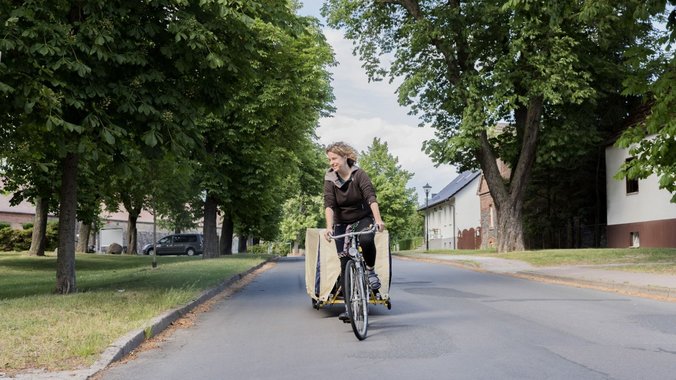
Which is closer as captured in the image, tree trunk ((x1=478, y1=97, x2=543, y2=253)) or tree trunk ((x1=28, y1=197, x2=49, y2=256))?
tree trunk ((x1=478, y1=97, x2=543, y2=253))

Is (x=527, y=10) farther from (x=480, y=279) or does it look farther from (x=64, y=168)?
(x=64, y=168)

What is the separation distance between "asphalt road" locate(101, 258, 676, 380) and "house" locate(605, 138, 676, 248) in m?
17.7

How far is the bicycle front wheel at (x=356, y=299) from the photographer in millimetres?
6824

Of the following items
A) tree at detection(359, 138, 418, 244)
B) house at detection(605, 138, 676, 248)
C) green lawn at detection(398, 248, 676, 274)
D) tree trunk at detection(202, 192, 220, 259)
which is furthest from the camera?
tree at detection(359, 138, 418, 244)

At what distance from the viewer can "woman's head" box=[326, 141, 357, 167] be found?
24.3 ft

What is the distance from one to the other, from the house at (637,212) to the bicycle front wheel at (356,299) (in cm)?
2186

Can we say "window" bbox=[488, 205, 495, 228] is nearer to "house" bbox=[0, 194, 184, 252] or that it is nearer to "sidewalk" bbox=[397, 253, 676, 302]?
"house" bbox=[0, 194, 184, 252]

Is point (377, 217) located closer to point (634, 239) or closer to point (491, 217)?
point (634, 239)

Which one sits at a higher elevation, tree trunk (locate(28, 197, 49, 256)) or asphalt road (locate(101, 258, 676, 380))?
tree trunk (locate(28, 197, 49, 256))

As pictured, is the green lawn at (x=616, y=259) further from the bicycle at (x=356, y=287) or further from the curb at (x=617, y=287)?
the bicycle at (x=356, y=287)

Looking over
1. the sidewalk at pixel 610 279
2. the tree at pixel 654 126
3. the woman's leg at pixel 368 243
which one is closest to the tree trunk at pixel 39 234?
the sidewalk at pixel 610 279

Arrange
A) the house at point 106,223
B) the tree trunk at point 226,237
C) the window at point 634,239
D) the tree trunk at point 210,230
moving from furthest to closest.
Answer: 1. the house at point 106,223
2. the tree trunk at point 226,237
3. the window at point 634,239
4. the tree trunk at point 210,230

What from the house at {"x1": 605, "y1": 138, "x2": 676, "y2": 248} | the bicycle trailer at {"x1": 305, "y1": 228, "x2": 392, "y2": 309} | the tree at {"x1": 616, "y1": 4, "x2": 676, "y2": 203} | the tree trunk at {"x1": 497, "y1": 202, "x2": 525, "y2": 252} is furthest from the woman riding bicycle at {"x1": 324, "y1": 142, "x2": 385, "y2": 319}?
the house at {"x1": 605, "y1": 138, "x2": 676, "y2": 248}

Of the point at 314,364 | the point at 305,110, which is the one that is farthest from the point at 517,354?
the point at 305,110
